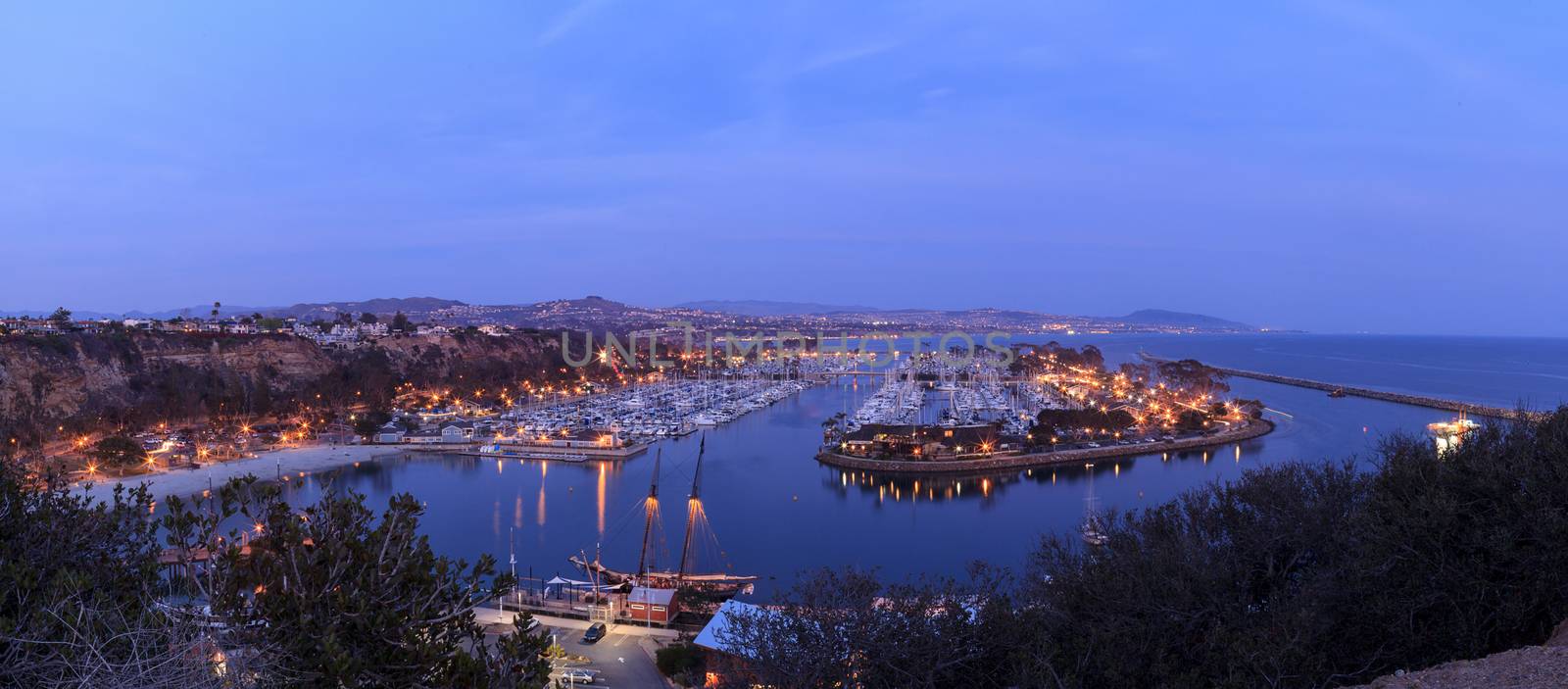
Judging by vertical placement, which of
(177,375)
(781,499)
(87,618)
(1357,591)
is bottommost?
(781,499)

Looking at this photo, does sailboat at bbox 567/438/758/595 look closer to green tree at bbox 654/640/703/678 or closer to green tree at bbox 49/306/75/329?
green tree at bbox 654/640/703/678

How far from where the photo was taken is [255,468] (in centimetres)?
1677

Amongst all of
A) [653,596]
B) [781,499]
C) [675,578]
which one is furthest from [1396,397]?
[653,596]

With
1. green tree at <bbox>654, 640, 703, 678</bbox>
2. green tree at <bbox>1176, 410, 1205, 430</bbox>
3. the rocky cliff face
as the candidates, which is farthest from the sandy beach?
green tree at <bbox>1176, 410, 1205, 430</bbox>

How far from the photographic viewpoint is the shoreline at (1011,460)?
58.7 ft

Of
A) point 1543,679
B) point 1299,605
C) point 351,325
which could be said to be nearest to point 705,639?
point 1299,605

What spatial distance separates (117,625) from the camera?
2.10 metres

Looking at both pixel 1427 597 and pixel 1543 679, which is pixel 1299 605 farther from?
pixel 1543 679

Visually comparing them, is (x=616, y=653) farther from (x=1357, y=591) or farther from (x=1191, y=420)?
(x=1191, y=420)

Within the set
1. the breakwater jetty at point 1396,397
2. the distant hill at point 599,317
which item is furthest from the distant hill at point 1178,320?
the breakwater jetty at point 1396,397

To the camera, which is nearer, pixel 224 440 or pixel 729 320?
pixel 224 440

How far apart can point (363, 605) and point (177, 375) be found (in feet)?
82.4

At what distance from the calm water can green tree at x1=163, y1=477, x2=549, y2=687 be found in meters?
7.43

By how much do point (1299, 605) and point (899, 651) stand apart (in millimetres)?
1842
